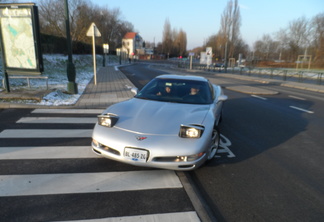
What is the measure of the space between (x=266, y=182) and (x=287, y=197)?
414mm

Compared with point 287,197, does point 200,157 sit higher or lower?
higher

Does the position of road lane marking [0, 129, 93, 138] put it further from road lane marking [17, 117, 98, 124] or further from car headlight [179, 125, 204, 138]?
car headlight [179, 125, 204, 138]

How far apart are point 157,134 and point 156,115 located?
1.87ft

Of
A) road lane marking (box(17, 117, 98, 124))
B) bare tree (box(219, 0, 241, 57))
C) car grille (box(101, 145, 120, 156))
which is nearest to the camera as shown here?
car grille (box(101, 145, 120, 156))

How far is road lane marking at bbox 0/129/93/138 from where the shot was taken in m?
5.11

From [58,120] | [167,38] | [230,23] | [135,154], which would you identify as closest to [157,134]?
[135,154]

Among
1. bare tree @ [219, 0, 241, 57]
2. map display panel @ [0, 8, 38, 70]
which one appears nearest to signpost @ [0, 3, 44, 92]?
map display panel @ [0, 8, 38, 70]

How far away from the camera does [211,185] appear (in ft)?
11.3

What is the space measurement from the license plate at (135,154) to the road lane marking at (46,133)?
2.31 metres

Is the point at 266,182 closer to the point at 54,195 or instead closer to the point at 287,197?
the point at 287,197

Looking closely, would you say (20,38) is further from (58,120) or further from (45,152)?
(45,152)

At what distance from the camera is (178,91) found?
16.4 ft

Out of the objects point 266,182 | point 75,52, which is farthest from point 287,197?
point 75,52

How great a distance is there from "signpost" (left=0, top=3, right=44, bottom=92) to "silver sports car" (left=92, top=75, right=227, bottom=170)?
647cm
